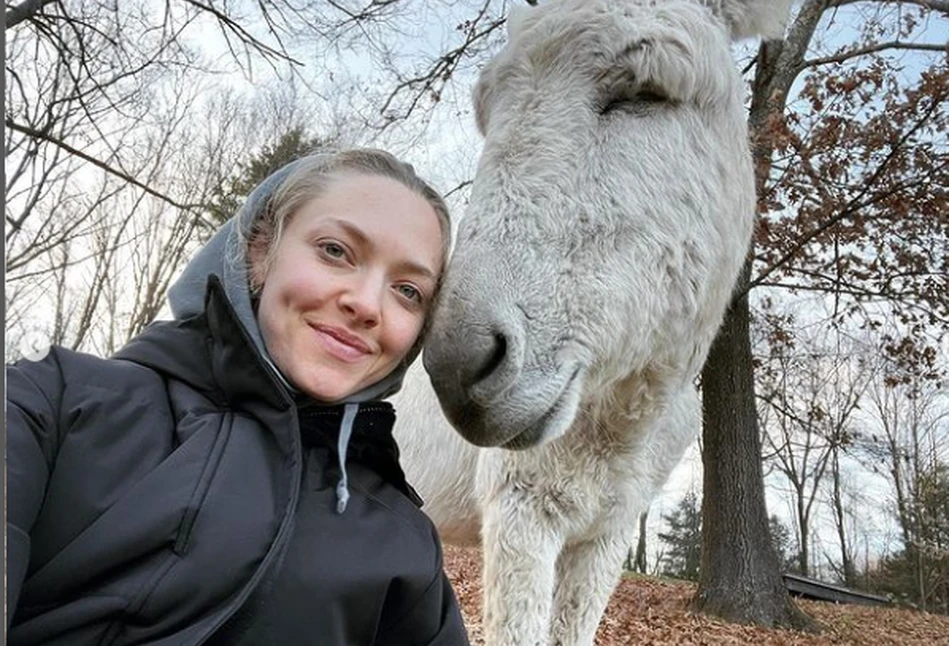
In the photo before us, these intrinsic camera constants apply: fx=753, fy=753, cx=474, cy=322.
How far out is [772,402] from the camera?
7.64m

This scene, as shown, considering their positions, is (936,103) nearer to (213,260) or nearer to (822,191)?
(822,191)

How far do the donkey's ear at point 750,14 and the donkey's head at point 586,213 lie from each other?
43 mm

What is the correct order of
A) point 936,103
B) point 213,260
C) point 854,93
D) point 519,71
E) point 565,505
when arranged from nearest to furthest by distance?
point 213,260 → point 519,71 → point 565,505 → point 936,103 → point 854,93

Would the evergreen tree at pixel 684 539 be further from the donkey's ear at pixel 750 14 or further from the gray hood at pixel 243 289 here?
the gray hood at pixel 243 289

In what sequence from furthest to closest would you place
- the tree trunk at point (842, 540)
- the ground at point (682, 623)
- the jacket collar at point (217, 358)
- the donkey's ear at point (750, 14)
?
1. the tree trunk at point (842, 540)
2. the ground at point (682, 623)
3. the donkey's ear at point (750, 14)
4. the jacket collar at point (217, 358)

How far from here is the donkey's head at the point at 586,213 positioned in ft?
4.09

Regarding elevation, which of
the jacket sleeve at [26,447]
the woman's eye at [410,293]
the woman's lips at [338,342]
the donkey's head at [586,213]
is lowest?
the jacket sleeve at [26,447]

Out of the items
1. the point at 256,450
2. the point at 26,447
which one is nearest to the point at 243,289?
the point at 256,450

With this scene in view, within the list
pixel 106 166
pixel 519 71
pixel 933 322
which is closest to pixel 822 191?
pixel 933 322

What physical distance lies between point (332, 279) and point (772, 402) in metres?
7.39

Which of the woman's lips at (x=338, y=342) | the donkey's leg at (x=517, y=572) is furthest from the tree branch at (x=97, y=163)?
the donkey's leg at (x=517, y=572)

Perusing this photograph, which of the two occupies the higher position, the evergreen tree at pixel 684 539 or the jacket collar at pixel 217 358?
the evergreen tree at pixel 684 539

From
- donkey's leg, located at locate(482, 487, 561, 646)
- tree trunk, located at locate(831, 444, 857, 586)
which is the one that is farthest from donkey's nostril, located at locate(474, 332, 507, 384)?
tree trunk, located at locate(831, 444, 857, 586)

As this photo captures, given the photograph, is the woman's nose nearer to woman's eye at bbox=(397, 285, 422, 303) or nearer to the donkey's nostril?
woman's eye at bbox=(397, 285, 422, 303)
